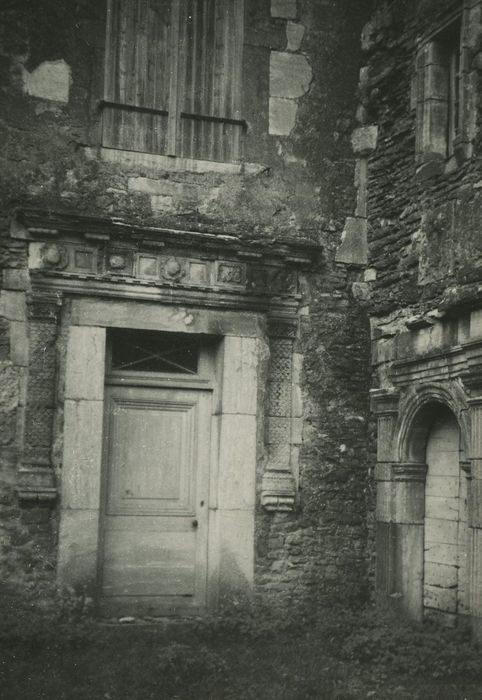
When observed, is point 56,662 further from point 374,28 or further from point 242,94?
point 374,28

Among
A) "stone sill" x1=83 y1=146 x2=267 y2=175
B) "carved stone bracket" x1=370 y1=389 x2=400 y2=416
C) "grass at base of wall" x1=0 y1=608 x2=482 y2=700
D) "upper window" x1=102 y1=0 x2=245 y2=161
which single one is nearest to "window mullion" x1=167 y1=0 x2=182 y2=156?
"upper window" x1=102 y1=0 x2=245 y2=161

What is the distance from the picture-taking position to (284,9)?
895 cm

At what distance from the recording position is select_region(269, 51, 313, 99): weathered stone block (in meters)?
8.88

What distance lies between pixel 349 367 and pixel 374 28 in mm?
3211

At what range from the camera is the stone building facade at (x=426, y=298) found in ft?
24.7

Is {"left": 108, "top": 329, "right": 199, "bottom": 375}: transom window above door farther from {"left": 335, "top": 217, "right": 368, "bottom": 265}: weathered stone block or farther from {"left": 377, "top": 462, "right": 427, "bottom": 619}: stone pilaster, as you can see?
{"left": 377, "top": 462, "right": 427, "bottom": 619}: stone pilaster

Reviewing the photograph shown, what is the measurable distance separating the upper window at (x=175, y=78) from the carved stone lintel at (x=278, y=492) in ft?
9.51

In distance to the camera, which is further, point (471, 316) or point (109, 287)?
point (109, 287)

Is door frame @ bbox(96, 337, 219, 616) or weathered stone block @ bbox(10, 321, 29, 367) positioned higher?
weathered stone block @ bbox(10, 321, 29, 367)

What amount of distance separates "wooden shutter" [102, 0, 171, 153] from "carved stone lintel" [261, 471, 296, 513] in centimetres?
307

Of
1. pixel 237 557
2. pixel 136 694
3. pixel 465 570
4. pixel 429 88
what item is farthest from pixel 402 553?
pixel 429 88

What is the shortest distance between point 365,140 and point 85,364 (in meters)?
3.36

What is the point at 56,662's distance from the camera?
21.8ft

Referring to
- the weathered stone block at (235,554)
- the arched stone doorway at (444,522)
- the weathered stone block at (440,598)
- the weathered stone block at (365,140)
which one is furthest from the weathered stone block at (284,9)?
the weathered stone block at (440,598)
